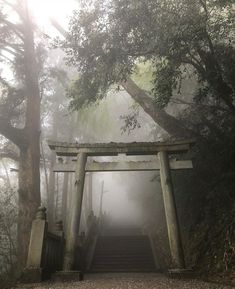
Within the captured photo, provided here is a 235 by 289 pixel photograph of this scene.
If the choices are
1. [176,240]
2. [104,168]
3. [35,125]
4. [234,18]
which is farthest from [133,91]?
[176,240]

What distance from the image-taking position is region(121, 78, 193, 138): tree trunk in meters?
11.9

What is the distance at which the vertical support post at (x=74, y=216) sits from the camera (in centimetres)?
848

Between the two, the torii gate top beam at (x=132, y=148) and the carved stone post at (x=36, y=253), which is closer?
the carved stone post at (x=36, y=253)

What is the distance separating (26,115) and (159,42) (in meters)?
6.92

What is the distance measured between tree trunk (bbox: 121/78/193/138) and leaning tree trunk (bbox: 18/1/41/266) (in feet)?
12.0

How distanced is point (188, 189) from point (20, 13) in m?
9.59

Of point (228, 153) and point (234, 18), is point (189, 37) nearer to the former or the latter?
point (234, 18)

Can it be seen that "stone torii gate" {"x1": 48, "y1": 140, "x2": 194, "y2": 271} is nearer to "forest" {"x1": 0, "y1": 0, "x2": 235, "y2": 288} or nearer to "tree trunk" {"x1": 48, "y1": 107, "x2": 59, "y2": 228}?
"forest" {"x1": 0, "y1": 0, "x2": 235, "y2": 288}

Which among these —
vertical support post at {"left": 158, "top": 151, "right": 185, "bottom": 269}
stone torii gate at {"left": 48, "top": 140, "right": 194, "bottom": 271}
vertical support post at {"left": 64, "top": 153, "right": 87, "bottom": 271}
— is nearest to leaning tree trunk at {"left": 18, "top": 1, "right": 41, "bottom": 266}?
stone torii gate at {"left": 48, "top": 140, "right": 194, "bottom": 271}

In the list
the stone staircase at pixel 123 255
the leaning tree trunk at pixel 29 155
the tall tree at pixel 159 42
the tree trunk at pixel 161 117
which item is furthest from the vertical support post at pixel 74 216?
the tree trunk at pixel 161 117

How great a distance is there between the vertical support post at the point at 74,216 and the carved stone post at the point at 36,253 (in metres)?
1.01

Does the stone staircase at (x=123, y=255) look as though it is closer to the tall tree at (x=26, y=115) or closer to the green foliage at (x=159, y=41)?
the tall tree at (x=26, y=115)

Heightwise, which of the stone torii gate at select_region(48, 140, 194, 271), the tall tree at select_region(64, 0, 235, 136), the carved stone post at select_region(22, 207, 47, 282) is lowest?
the carved stone post at select_region(22, 207, 47, 282)

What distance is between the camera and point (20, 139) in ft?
40.3
